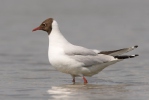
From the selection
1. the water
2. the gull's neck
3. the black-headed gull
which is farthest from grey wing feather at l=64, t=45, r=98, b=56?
the water

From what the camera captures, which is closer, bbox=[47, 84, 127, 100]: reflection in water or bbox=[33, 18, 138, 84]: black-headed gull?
bbox=[47, 84, 127, 100]: reflection in water

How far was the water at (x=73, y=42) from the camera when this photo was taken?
9.42 m

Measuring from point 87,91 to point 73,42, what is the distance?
6842mm

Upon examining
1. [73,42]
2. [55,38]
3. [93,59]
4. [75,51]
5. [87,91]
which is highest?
[73,42]

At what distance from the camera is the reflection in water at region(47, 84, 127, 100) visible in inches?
348

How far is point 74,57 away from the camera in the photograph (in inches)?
411

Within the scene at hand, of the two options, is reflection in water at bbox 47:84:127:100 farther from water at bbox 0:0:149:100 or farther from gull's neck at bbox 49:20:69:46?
gull's neck at bbox 49:20:69:46

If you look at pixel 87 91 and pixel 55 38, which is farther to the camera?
pixel 55 38

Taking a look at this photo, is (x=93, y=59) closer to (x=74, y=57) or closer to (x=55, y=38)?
(x=74, y=57)

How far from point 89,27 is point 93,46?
404 centimetres

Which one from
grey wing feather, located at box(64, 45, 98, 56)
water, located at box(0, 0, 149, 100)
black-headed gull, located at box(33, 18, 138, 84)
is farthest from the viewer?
grey wing feather, located at box(64, 45, 98, 56)

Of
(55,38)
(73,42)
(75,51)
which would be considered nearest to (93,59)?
(75,51)

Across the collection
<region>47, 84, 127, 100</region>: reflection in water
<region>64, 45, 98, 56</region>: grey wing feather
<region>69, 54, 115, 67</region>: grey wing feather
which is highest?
<region>64, 45, 98, 56</region>: grey wing feather

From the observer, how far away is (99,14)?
2341cm
